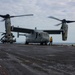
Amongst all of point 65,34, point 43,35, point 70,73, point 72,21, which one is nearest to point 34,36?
point 43,35

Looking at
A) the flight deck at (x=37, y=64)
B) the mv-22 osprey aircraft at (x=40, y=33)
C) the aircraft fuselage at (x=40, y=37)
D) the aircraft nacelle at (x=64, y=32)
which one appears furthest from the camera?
the aircraft nacelle at (x=64, y=32)

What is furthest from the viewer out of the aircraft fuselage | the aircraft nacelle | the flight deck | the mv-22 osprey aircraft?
the aircraft nacelle

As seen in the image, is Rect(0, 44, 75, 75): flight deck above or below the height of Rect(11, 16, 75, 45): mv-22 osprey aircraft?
below

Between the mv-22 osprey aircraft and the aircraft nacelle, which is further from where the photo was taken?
the aircraft nacelle

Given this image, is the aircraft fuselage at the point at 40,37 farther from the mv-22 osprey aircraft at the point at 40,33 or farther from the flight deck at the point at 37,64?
the flight deck at the point at 37,64

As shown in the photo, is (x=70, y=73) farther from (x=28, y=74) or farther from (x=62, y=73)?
(x=28, y=74)

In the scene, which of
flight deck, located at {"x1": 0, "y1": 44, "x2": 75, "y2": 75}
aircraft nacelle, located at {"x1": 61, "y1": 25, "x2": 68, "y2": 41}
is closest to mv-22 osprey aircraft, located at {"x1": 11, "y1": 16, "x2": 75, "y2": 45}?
aircraft nacelle, located at {"x1": 61, "y1": 25, "x2": 68, "y2": 41}

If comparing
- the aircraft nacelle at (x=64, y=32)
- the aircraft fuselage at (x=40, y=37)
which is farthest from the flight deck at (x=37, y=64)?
the aircraft nacelle at (x=64, y=32)

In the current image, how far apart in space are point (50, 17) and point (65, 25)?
18.2 ft

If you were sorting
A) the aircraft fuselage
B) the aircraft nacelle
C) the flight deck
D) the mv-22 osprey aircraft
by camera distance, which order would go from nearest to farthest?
the flight deck, the aircraft fuselage, the mv-22 osprey aircraft, the aircraft nacelle

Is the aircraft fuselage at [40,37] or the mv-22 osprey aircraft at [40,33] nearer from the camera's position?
the aircraft fuselage at [40,37]

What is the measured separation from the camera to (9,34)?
59875 mm

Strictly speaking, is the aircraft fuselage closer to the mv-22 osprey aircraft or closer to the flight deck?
the mv-22 osprey aircraft

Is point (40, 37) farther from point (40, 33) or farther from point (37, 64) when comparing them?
point (37, 64)
